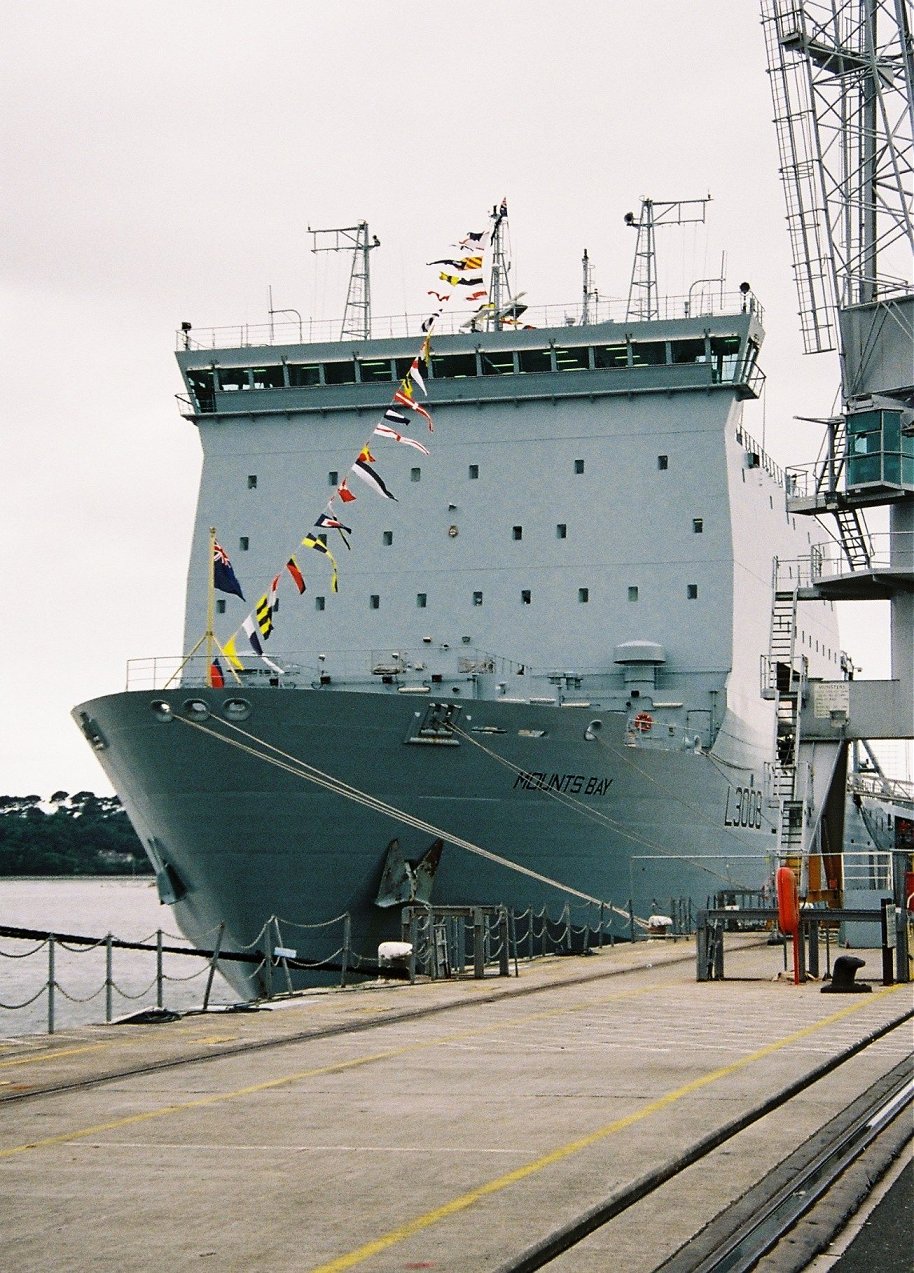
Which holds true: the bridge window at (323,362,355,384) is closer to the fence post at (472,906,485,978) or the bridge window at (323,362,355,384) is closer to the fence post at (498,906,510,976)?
the fence post at (498,906,510,976)

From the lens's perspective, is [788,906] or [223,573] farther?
[223,573]

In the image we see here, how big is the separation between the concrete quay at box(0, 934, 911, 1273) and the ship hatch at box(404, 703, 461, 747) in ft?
23.3

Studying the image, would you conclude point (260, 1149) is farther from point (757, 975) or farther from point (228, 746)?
point (228, 746)

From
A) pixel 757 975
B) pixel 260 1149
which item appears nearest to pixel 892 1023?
pixel 757 975

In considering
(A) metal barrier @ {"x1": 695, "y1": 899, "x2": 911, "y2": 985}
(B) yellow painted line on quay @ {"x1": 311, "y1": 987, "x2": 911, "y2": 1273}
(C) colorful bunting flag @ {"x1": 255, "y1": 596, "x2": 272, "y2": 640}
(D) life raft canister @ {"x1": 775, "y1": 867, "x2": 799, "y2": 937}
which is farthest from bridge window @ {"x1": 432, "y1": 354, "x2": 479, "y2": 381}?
(B) yellow painted line on quay @ {"x1": 311, "y1": 987, "x2": 911, "y2": 1273}

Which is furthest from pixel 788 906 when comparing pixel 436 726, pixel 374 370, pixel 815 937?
pixel 374 370

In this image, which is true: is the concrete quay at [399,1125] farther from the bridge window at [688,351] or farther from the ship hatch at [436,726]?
the bridge window at [688,351]

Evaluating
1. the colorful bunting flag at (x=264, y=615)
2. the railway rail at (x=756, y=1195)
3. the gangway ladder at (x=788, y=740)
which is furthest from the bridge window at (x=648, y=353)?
the railway rail at (x=756, y=1195)

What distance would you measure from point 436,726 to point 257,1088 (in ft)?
40.1

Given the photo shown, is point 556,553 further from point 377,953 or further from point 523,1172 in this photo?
point 523,1172

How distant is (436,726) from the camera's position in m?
21.2

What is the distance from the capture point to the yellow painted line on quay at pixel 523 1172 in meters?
5.38

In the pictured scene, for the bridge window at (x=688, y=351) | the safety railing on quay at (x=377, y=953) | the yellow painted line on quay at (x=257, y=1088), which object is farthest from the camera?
the bridge window at (x=688, y=351)

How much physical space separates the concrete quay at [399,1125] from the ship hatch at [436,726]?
710 cm
